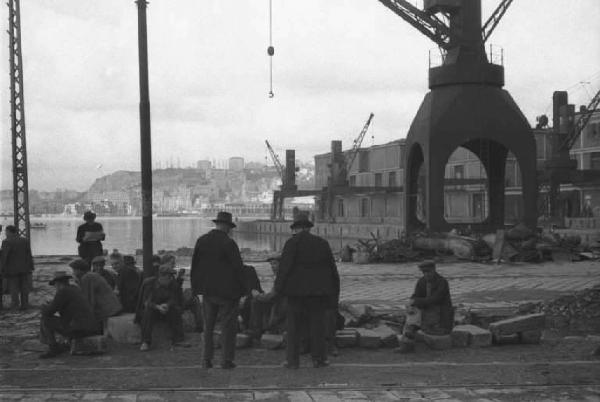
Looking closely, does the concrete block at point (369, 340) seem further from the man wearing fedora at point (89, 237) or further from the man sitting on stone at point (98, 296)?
the man wearing fedora at point (89, 237)

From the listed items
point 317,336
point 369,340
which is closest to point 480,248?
point 369,340

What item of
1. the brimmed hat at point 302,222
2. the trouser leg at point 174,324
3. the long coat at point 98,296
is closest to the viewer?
the brimmed hat at point 302,222

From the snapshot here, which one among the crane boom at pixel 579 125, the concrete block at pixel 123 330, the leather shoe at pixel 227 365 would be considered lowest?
the leather shoe at pixel 227 365

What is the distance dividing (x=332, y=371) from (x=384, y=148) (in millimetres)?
83413

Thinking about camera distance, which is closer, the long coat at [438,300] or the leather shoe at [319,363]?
the leather shoe at [319,363]

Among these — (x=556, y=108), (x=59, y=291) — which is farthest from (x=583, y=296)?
(x=556, y=108)

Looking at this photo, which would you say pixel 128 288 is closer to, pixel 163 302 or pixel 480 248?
pixel 163 302

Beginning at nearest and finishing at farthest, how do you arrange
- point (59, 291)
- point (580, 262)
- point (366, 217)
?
point (59, 291) < point (580, 262) < point (366, 217)

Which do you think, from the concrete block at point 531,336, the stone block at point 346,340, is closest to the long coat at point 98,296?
the stone block at point 346,340

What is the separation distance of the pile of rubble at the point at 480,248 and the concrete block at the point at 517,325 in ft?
46.7

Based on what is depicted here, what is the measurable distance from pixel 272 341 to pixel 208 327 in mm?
1363

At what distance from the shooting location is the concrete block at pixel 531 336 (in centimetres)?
977

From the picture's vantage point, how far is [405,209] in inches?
1223

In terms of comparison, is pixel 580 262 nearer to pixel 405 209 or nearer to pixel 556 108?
pixel 405 209
